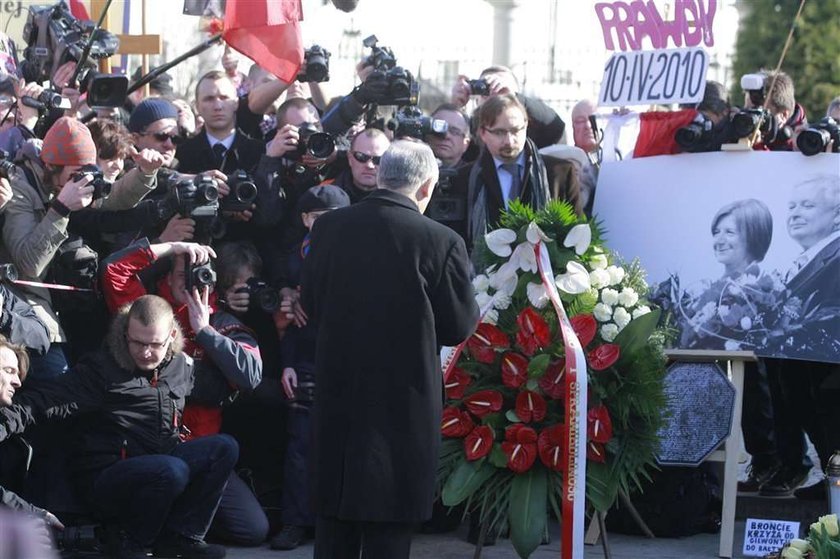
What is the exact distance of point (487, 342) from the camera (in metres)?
6.81

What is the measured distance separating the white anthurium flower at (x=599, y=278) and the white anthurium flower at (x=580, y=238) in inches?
4.9

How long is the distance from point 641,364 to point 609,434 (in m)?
0.37

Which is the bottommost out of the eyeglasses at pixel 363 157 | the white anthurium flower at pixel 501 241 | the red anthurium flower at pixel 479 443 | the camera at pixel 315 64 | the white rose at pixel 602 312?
the red anthurium flower at pixel 479 443

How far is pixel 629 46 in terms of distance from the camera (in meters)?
8.59

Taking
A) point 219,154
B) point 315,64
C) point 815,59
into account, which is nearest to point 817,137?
point 315,64

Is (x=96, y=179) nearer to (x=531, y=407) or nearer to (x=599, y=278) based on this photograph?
(x=531, y=407)

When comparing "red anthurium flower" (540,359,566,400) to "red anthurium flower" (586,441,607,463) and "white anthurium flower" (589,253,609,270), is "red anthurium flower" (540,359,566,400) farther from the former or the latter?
"white anthurium flower" (589,253,609,270)

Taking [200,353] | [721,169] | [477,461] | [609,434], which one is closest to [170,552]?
[200,353]

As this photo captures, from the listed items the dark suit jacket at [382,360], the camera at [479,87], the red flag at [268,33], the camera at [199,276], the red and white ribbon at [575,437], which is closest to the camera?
the dark suit jacket at [382,360]

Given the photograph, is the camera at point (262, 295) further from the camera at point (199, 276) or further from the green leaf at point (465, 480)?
the green leaf at point (465, 480)

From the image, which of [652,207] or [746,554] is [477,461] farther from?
[652,207]

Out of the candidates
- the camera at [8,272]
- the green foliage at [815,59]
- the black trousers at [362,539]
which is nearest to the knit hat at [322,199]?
the camera at [8,272]

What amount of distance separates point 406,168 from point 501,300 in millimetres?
1506

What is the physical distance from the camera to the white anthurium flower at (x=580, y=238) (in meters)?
6.76
